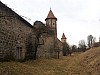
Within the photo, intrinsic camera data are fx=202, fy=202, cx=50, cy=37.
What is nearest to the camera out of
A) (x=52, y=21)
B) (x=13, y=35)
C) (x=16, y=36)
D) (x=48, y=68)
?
(x=48, y=68)

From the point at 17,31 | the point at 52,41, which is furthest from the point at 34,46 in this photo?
the point at 52,41

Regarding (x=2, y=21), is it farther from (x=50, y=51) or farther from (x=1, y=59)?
(x=50, y=51)

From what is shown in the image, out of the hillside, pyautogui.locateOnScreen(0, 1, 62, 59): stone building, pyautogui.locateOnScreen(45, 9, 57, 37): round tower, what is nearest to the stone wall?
pyautogui.locateOnScreen(0, 1, 62, 59): stone building

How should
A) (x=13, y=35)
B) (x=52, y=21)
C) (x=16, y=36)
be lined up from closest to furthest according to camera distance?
(x=13, y=35) < (x=16, y=36) < (x=52, y=21)

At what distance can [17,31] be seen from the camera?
20375 millimetres

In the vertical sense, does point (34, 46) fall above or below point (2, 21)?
below

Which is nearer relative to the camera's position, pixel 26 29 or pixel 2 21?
pixel 2 21

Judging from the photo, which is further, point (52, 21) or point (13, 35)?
point (52, 21)

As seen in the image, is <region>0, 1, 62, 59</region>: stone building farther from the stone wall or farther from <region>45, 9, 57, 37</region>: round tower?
<region>45, 9, 57, 37</region>: round tower

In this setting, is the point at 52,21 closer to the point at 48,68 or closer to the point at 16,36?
the point at 16,36

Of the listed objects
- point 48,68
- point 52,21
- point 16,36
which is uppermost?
point 52,21

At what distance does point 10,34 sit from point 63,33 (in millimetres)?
78566

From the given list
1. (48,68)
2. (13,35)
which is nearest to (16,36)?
(13,35)

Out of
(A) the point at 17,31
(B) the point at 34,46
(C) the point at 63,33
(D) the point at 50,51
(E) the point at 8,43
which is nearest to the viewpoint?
(E) the point at 8,43
